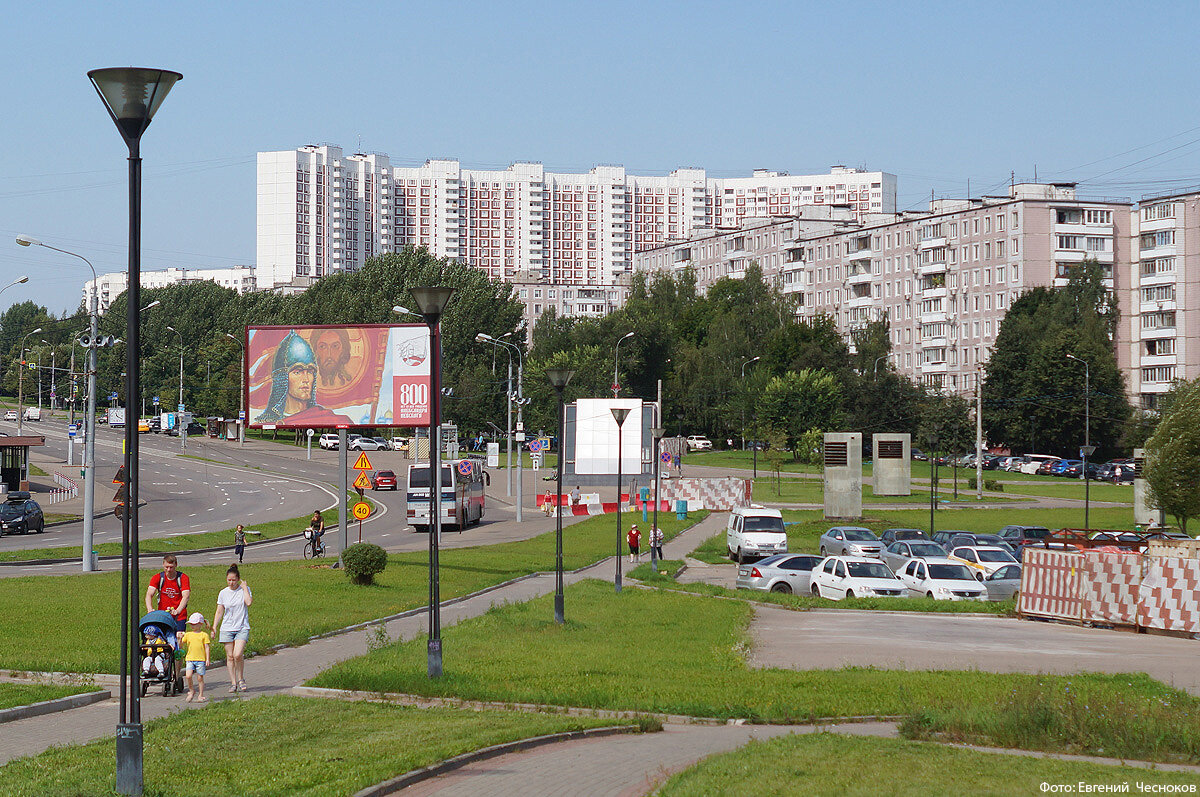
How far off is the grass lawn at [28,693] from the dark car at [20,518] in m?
38.9

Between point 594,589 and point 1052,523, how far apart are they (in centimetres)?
3170

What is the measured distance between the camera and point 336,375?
37344mm

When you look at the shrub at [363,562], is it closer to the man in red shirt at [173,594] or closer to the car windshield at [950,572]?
the man in red shirt at [173,594]

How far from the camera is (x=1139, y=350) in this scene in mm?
108500

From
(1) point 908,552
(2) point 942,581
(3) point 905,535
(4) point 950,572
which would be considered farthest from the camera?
(3) point 905,535

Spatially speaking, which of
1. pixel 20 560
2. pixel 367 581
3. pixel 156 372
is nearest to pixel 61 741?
pixel 367 581

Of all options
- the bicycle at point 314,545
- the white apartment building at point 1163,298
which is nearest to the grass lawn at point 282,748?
the bicycle at point 314,545

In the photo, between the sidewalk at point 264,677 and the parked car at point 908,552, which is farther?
the parked car at point 908,552

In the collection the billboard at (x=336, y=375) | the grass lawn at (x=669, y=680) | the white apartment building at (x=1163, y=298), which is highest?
the white apartment building at (x=1163, y=298)

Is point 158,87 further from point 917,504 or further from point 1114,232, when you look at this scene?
point 1114,232

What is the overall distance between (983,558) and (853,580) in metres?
7.07

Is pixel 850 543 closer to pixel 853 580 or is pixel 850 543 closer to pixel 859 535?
pixel 859 535

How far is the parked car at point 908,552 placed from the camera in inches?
1441

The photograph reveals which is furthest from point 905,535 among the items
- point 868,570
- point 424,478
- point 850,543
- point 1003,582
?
point 424,478
